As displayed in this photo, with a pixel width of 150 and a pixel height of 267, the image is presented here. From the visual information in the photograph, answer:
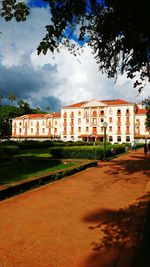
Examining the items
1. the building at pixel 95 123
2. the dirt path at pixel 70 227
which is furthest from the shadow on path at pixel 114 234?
the building at pixel 95 123

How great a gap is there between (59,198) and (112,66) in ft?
14.2

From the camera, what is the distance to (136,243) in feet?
16.0

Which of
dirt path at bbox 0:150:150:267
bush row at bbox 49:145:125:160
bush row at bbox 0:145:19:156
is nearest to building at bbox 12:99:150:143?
bush row at bbox 0:145:19:156

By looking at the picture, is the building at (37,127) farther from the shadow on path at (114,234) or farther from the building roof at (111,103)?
the shadow on path at (114,234)

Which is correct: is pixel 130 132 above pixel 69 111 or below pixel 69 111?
below

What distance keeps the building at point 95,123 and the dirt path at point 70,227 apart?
6616 centimetres

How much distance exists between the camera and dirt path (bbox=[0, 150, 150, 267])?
4344mm

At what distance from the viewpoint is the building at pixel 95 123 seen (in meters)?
74.9

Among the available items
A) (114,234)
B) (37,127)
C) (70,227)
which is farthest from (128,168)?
(37,127)

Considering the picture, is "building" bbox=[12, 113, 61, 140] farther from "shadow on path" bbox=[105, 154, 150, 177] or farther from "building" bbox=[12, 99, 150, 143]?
"shadow on path" bbox=[105, 154, 150, 177]

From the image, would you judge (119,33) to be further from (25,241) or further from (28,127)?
(28,127)

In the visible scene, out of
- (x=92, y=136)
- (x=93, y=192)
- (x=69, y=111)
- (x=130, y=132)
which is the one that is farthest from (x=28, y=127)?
(x=93, y=192)

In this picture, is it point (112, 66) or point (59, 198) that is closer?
point (112, 66)

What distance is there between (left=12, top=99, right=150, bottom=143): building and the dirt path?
217ft
